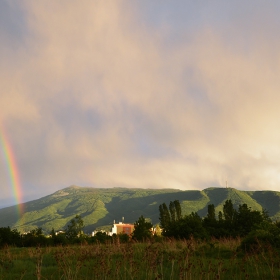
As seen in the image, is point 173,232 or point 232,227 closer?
point 173,232

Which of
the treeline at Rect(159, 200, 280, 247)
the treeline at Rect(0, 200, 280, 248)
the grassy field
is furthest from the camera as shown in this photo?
the treeline at Rect(0, 200, 280, 248)

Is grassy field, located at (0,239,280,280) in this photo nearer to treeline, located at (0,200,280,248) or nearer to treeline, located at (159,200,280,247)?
treeline, located at (159,200,280,247)

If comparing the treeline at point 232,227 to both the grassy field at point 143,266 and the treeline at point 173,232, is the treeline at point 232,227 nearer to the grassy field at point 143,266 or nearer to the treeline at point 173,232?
the treeline at point 173,232

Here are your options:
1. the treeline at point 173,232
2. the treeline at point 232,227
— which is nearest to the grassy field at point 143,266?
the treeline at point 232,227

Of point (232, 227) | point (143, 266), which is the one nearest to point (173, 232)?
point (232, 227)

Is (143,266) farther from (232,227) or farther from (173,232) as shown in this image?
(232,227)

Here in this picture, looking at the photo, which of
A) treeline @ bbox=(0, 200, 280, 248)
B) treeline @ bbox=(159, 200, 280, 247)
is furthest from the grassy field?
treeline @ bbox=(0, 200, 280, 248)

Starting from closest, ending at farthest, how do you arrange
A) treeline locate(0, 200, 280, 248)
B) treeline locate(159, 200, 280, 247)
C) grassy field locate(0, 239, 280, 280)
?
1. grassy field locate(0, 239, 280, 280)
2. treeline locate(159, 200, 280, 247)
3. treeline locate(0, 200, 280, 248)

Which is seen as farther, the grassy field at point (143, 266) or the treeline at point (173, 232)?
the treeline at point (173, 232)

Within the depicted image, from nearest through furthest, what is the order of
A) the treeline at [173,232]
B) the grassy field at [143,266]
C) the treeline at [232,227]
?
1. the grassy field at [143,266]
2. the treeline at [232,227]
3. the treeline at [173,232]

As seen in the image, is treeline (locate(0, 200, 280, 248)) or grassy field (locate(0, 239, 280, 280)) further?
treeline (locate(0, 200, 280, 248))

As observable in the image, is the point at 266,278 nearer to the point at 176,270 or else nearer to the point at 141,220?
the point at 176,270

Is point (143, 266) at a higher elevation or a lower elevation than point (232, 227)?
higher

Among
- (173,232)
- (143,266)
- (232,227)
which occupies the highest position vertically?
(143,266)
